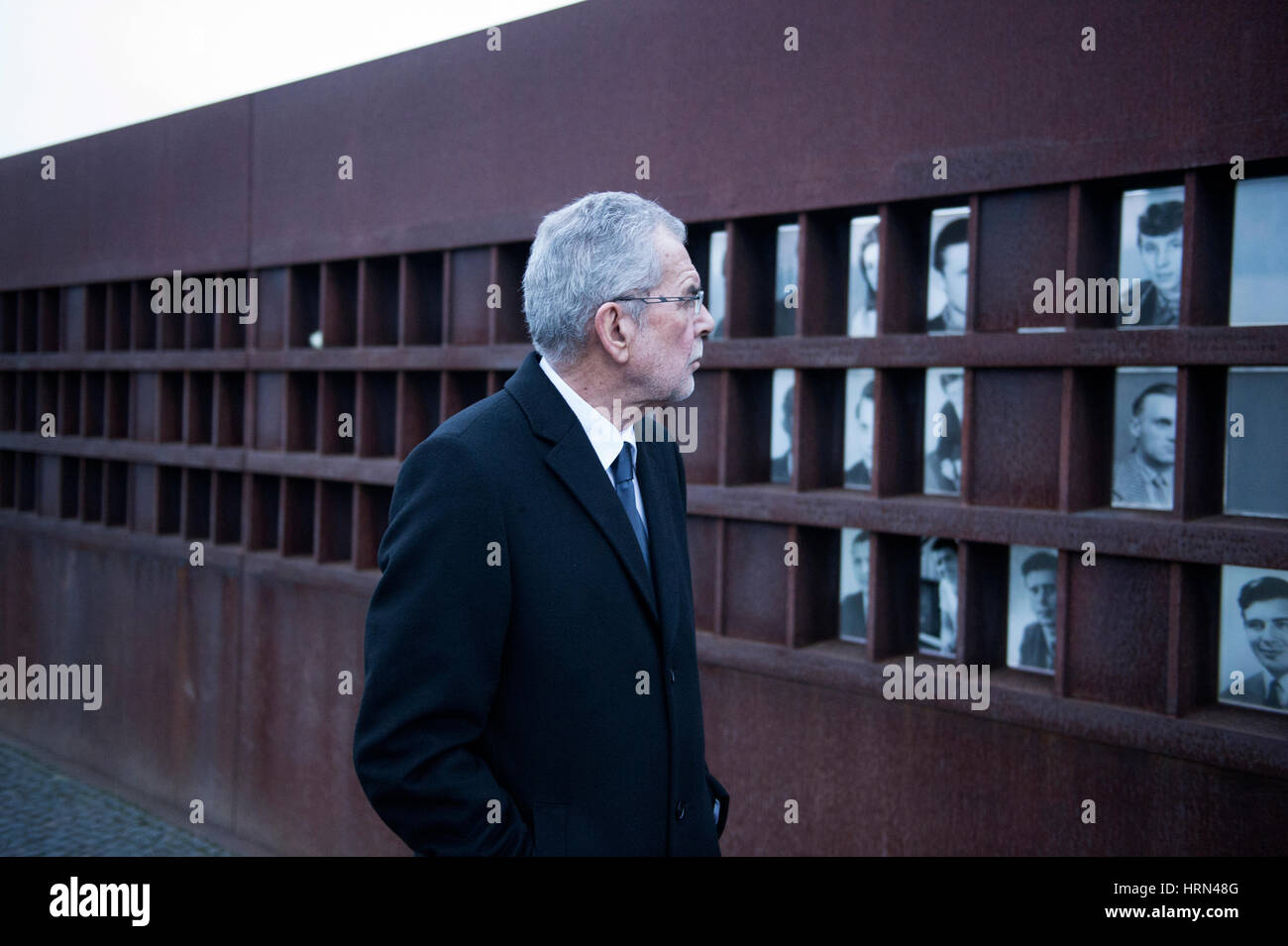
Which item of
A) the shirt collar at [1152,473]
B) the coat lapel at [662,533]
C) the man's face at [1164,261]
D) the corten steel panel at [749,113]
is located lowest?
the coat lapel at [662,533]

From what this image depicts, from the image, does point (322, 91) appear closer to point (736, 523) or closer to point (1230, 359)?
point (736, 523)

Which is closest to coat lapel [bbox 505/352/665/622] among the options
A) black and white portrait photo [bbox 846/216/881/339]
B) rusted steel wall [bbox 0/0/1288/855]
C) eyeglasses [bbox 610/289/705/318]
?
eyeglasses [bbox 610/289/705/318]

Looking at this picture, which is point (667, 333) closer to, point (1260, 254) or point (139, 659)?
point (1260, 254)

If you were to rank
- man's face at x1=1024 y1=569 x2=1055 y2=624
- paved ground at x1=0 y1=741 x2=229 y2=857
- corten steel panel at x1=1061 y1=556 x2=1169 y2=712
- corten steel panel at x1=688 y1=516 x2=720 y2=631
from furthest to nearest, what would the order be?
paved ground at x1=0 y1=741 x2=229 y2=857, corten steel panel at x1=688 y1=516 x2=720 y2=631, man's face at x1=1024 y1=569 x2=1055 y2=624, corten steel panel at x1=1061 y1=556 x2=1169 y2=712

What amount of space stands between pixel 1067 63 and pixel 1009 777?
6.13 feet

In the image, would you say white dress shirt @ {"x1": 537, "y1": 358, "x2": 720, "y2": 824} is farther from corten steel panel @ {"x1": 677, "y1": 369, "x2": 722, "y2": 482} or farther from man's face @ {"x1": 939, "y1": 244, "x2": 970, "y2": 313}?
corten steel panel @ {"x1": 677, "y1": 369, "x2": 722, "y2": 482}

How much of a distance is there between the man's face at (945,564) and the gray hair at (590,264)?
1545 mm

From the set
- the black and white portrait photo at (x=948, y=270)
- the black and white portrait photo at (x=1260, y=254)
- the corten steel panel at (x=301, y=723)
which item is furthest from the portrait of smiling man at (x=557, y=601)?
the corten steel panel at (x=301, y=723)

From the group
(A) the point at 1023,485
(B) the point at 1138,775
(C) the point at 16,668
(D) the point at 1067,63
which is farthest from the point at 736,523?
(C) the point at 16,668

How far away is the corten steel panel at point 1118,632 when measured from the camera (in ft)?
9.02

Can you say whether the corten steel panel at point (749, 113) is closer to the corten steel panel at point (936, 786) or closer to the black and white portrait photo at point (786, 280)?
the black and white portrait photo at point (786, 280)

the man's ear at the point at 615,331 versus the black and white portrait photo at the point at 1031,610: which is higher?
the man's ear at the point at 615,331

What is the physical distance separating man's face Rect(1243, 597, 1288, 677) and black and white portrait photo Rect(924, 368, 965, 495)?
2.70ft

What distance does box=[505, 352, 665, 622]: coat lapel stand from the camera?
1976 mm
